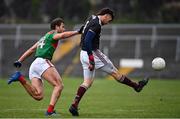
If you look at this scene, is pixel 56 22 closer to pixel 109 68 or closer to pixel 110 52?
pixel 109 68

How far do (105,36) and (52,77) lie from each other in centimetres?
2585

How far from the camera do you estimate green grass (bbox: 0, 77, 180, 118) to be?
61.4 feet

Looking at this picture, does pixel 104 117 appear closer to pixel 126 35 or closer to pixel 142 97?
pixel 142 97

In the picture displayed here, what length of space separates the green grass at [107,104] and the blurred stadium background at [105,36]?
41.3ft

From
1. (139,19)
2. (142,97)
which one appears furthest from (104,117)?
(139,19)

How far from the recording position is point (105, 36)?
146 ft

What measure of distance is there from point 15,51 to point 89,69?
26.5m

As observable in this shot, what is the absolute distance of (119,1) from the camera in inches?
2192

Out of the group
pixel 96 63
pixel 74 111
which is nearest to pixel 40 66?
pixel 74 111

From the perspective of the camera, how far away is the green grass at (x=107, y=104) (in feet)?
61.4

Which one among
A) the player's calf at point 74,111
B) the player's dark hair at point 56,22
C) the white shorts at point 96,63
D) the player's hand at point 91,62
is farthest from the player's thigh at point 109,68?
the player's dark hair at point 56,22

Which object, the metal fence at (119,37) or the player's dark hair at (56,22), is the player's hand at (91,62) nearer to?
the player's dark hair at (56,22)

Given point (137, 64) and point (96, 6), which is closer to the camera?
point (137, 64)

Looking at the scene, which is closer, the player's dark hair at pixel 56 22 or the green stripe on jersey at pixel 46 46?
the player's dark hair at pixel 56 22
